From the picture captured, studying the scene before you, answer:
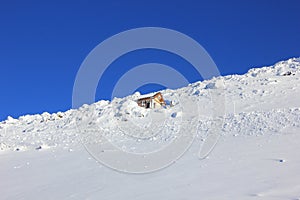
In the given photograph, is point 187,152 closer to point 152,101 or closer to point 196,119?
point 196,119

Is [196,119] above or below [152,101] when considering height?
below

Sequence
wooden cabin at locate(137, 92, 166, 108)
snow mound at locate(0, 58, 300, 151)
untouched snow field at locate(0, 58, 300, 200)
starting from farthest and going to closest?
1. wooden cabin at locate(137, 92, 166, 108)
2. snow mound at locate(0, 58, 300, 151)
3. untouched snow field at locate(0, 58, 300, 200)

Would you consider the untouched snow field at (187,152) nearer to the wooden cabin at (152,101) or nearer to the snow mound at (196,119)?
the snow mound at (196,119)

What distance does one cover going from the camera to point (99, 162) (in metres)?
17.8

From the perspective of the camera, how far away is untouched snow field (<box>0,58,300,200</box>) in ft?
36.9

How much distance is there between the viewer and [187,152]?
1723 centimetres

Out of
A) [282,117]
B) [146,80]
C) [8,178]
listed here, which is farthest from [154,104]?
[8,178]

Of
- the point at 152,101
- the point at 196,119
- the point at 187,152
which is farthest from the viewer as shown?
the point at 152,101

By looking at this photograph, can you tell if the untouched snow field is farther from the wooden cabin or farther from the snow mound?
the wooden cabin

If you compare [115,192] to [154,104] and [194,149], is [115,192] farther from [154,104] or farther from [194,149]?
[154,104]

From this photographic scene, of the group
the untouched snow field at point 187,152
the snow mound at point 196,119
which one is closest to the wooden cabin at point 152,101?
the snow mound at point 196,119

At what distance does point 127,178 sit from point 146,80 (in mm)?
14058

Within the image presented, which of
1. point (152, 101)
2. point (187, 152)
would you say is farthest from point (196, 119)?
point (152, 101)

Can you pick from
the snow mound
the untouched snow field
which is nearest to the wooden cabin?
the snow mound
